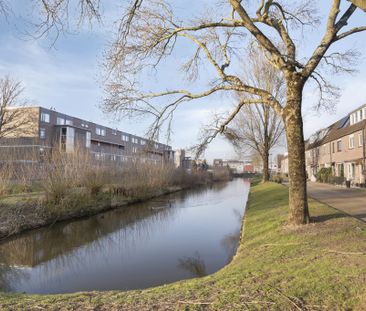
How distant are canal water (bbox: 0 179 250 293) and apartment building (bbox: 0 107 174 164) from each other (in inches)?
135

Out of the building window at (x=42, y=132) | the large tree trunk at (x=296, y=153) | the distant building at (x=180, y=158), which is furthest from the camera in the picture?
the building window at (x=42, y=132)

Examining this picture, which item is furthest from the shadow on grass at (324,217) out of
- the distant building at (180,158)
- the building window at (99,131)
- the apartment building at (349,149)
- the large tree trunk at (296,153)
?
the building window at (99,131)

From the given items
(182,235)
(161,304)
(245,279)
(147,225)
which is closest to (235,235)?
(182,235)

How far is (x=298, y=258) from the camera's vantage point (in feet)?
19.9

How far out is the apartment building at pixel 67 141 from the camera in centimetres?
1844

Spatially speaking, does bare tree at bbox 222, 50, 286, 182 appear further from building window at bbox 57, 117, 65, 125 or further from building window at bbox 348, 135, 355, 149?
building window at bbox 57, 117, 65, 125

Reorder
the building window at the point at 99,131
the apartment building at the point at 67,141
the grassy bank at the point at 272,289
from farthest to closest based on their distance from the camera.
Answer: the building window at the point at 99,131
the apartment building at the point at 67,141
the grassy bank at the point at 272,289

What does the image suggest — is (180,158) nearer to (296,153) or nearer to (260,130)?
(260,130)

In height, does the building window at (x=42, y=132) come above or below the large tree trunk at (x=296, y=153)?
above

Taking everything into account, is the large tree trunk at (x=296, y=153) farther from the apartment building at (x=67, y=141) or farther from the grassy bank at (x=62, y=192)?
the grassy bank at (x=62, y=192)

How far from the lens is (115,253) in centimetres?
1158

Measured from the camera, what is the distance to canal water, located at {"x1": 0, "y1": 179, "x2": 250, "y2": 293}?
868cm

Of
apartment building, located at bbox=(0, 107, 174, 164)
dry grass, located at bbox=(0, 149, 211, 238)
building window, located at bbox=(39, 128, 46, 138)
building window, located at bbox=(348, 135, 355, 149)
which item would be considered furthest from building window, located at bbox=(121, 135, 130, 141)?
building window, located at bbox=(348, 135, 355, 149)

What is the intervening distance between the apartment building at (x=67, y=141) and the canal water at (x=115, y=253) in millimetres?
3434
